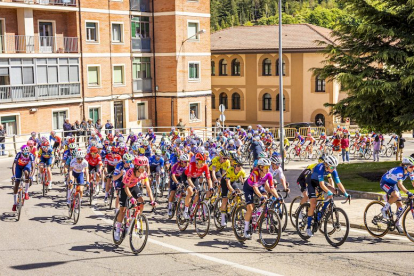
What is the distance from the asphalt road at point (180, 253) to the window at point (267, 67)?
4658 cm

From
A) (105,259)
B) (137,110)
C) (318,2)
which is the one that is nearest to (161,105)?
(137,110)

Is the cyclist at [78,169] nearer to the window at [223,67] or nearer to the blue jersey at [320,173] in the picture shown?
the blue jersey at [320,173]

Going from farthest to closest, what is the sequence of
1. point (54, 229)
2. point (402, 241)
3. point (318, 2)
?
1. point (318, 2)
2. point (54, 229)
3. point (402, 241)

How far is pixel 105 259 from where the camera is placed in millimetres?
13578

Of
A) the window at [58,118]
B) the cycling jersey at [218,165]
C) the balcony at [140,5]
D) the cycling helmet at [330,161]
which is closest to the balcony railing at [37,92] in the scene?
the window at [58,118]

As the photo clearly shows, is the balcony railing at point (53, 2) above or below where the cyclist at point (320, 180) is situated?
above

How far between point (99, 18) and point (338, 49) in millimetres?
23624

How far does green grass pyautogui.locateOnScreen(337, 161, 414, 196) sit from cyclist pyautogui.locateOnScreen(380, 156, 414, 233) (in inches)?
247

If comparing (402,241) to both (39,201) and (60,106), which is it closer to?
(39,201)

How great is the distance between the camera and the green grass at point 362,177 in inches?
886

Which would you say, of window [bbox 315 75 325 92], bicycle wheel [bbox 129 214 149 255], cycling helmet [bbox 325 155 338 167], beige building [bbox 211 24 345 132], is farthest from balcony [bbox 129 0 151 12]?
bicycle wheel [bbox 129 214 149 255]

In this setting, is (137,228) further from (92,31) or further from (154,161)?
(92,31)

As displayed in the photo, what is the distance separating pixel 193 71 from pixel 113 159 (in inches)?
1222

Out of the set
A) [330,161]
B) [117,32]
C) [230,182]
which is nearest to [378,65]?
[230,182]
